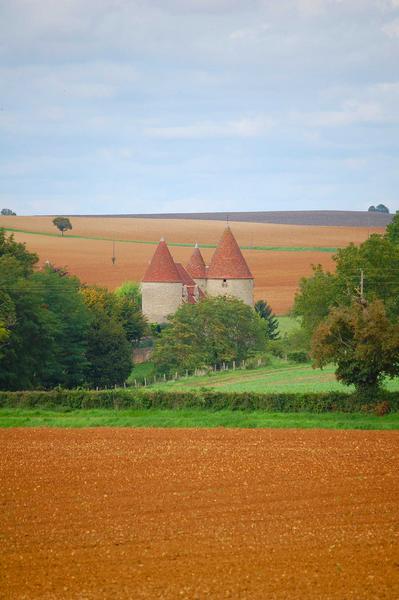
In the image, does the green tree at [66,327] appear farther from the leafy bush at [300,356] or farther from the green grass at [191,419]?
the green grass at [191,419]

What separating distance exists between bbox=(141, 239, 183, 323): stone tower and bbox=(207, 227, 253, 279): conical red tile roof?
2812mm

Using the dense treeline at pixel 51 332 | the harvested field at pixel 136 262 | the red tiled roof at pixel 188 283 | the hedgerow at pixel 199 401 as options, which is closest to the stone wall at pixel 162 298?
the red tiled roof at pixel 188 283

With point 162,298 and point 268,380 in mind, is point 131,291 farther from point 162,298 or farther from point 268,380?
point 268,380

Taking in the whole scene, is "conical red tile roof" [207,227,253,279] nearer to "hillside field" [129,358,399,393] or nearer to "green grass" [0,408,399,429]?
"hillside field" [129,358,399,393]

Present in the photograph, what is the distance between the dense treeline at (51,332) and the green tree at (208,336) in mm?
3673

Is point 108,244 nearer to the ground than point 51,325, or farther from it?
farther from it

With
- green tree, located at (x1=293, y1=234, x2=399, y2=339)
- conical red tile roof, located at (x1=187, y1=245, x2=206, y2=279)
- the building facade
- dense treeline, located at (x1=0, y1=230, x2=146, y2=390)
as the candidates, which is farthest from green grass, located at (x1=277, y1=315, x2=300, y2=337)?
green tree, located at (x1=293, y1=234, x2=399, y2=339)

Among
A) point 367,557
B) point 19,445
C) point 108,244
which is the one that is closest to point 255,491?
point 367,557

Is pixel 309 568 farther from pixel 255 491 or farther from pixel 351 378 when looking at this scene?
pixel 351 378

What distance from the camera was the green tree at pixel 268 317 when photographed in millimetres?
77669

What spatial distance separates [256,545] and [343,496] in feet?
12.6

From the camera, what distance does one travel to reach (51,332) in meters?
51.0

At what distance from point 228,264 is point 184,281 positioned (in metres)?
3.35

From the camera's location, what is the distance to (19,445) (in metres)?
25.6
